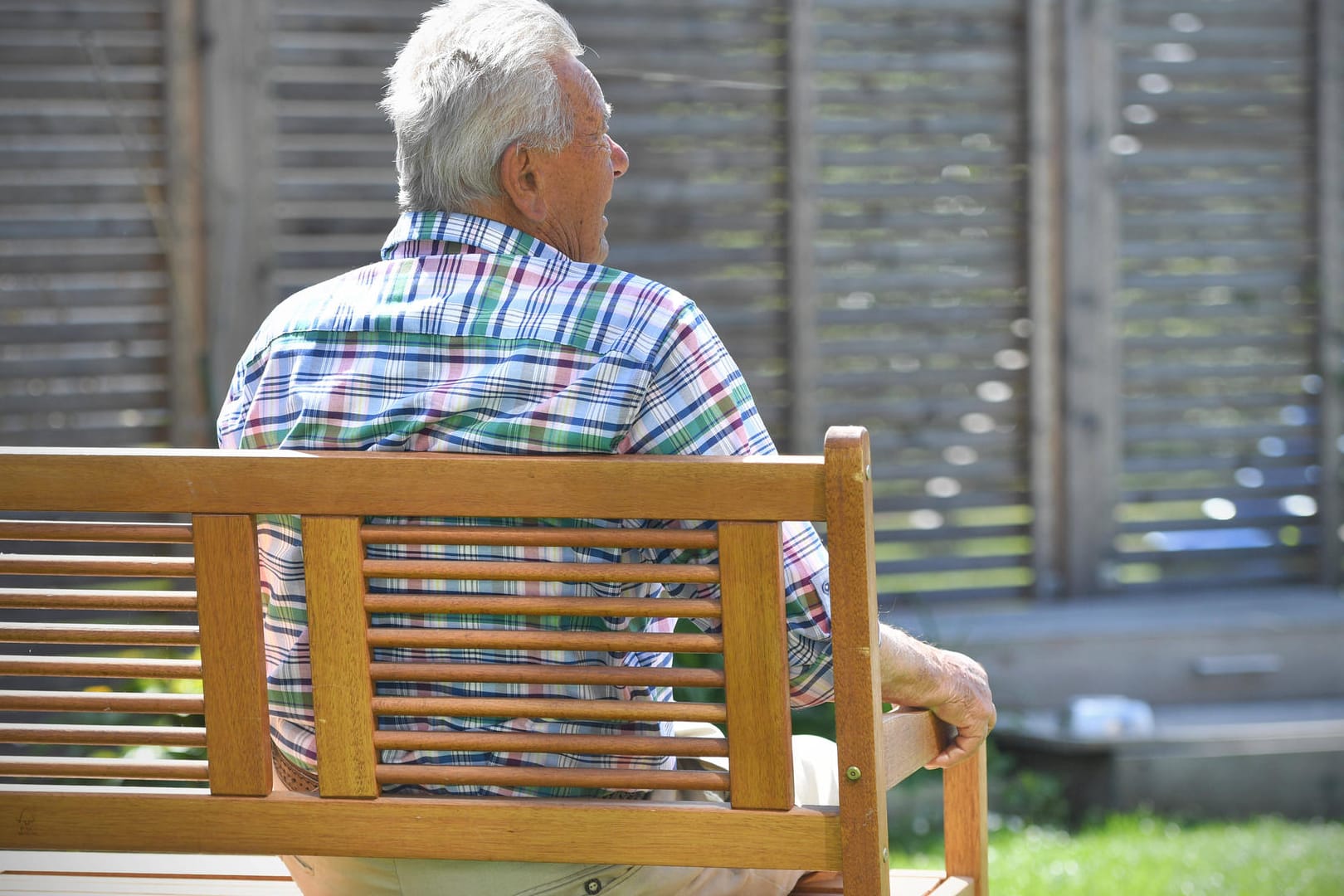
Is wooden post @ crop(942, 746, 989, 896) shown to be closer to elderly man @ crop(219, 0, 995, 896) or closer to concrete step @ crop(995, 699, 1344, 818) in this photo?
elderly man @ crop(219, 0, 995, 896)

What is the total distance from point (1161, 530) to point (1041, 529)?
A: 435mm

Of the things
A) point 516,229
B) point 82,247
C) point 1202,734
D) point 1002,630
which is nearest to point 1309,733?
point 1202,734

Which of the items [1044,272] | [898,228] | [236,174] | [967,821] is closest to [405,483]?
[967,821]

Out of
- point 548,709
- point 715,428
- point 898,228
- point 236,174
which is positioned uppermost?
point 236,174

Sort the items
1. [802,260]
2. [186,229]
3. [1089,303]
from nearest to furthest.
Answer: [186,229] < [802,260] < [1089,303]

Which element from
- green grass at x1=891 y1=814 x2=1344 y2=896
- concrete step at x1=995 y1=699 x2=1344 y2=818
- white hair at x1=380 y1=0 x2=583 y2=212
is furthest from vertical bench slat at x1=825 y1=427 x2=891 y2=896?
concrete step at x1=995 y1=699 x2=1344 y2=818

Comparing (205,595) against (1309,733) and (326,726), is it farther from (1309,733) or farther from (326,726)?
(1309,733)

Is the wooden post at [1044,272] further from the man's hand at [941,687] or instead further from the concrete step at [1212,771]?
the man's hand at [941,687]

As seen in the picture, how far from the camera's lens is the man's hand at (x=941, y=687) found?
4.92 ft

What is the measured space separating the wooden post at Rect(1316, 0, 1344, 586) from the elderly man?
3988 millimetres

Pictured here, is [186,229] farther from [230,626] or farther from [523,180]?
[230,626]

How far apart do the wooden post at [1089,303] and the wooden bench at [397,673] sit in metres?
3.72

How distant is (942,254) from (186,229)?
2302 millimetres

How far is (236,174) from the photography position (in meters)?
4.46
